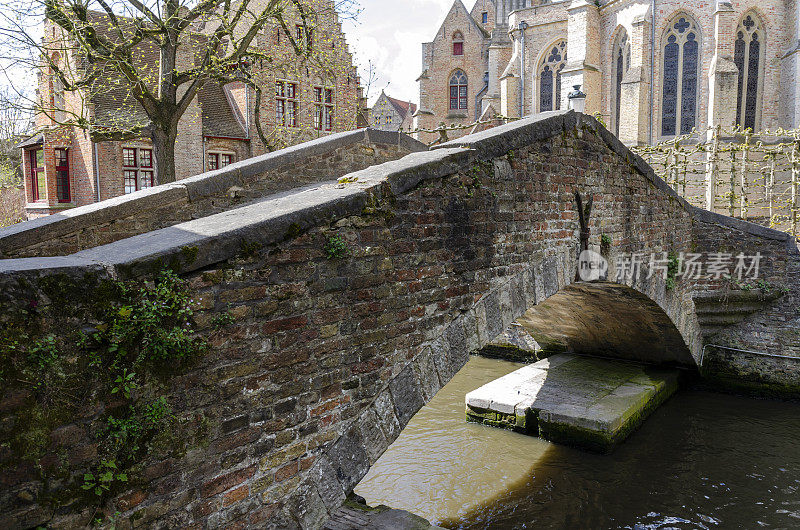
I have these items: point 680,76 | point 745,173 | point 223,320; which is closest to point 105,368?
point 223,320

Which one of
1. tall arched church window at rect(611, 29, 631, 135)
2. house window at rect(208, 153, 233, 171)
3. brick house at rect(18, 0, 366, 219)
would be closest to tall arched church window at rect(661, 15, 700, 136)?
tall arched church window at rect(611, 29, 631, 135)

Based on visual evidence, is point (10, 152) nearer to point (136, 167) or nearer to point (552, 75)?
point (136, 167)

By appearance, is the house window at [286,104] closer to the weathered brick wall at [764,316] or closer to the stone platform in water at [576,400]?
the stone platform in water at [576,400]

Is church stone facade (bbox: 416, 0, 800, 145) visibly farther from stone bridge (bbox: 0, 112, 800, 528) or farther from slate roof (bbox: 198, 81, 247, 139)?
stone bridge (bbox: 0, 112, 800, 528)

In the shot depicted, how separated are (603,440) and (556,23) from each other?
22733 mm

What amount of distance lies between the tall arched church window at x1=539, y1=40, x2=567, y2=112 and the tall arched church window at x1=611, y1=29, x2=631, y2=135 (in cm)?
299

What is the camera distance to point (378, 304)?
12.2 feet

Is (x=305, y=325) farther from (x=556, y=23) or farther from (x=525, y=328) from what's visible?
(x=556, y=23)

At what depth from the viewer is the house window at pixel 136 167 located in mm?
16906

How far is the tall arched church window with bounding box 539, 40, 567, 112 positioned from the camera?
25.9 m

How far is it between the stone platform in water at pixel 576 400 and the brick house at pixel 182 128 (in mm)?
8720

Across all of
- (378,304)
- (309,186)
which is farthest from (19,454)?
(309,186)

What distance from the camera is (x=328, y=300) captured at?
132 inches

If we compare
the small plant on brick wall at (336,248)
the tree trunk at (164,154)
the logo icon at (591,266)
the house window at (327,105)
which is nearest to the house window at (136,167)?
the house window at (327,105)
